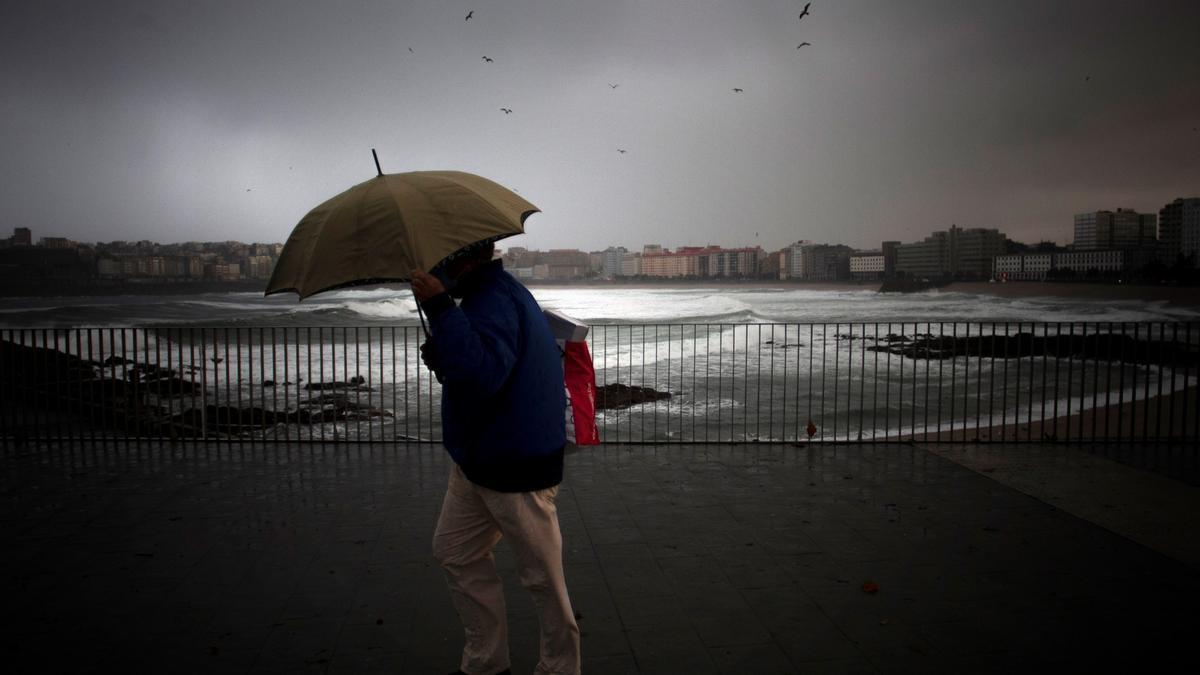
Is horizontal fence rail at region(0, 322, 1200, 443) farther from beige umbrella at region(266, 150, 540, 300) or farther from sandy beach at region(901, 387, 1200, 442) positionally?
beige umbrella at region(266, 150, 540, 300)

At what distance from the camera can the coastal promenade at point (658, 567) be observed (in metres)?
3.27

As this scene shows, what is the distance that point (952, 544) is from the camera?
4.68 metres

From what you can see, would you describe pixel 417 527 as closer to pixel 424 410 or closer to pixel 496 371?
pixel 496 371

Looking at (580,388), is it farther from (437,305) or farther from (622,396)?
(622,396)

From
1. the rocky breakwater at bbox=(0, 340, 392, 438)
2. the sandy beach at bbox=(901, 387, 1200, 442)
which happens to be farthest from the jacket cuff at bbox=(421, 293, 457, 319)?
the rocky breakwater at bbox=(0, 340, 392, 438)

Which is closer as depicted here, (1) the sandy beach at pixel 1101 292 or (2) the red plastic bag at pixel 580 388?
(2) the red plastic bag at pixel 580 388

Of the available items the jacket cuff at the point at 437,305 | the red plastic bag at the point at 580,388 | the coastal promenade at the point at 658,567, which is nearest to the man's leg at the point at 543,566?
the red plastic bag at the point at 580,388

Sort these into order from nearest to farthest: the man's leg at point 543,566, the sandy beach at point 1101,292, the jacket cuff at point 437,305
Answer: the jacket cuff at point 437,305 → the man's leg at point 543,566 → the sandy beach at point 1101,292

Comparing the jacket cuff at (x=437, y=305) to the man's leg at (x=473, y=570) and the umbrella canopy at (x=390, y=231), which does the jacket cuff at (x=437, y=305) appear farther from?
the man's leg at (x=473, y=570)

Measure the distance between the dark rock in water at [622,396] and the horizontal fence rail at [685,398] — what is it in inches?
2.5

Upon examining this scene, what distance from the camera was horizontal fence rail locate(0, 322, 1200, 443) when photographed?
828 cm

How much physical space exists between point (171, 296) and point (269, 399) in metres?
58.1

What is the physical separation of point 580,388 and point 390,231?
1102 mm

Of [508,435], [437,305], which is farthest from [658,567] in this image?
[437,305]
